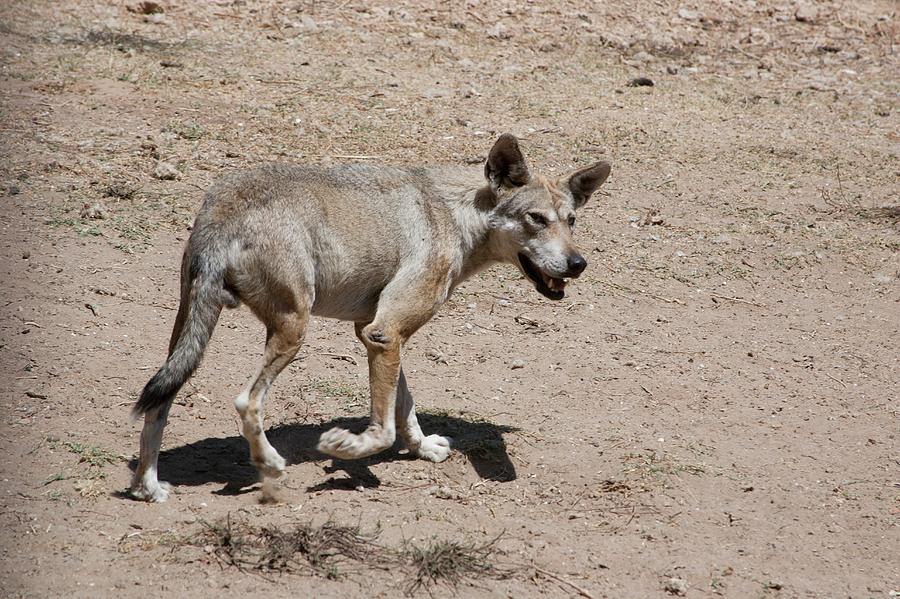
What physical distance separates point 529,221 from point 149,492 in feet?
9.95

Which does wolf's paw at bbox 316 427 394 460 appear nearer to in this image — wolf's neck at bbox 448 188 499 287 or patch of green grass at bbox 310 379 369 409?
wolf's neck at bbox 448 188 499 287

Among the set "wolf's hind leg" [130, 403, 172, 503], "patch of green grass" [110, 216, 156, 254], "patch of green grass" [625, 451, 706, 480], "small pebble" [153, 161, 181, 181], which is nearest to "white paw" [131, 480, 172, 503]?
"wolf's hind leg" [130, 403, 172, 503]

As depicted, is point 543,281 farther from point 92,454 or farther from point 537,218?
point 92,454

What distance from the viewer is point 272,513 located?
6.07 metres

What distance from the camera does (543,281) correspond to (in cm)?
707

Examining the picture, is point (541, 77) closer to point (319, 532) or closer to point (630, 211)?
point (630, 211)

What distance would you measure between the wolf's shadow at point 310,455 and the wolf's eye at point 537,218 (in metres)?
1.63

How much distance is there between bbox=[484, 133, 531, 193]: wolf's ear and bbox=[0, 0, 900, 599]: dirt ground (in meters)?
1.88

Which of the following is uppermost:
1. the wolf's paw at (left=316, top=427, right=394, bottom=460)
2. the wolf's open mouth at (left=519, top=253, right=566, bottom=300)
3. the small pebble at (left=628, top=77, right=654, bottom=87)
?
the small pebble at (left=628, top=77, right=654, bottom=87)

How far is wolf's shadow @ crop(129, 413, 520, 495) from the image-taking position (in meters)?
6.66

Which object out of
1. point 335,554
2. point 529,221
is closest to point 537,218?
point 529,221

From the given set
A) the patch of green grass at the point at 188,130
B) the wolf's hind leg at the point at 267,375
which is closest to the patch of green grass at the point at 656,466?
the wolf's hind leg at the point at 267,375

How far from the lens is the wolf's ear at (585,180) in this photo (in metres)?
7.31

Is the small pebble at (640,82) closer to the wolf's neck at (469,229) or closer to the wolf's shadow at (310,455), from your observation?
the wolf's neck at (469,229)
